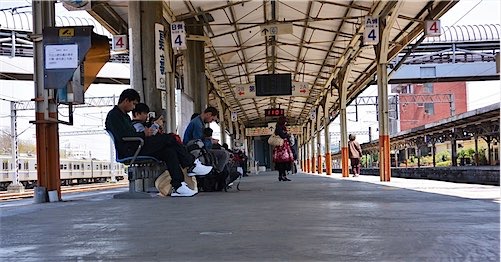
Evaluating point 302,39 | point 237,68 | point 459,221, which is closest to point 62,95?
point 459,221

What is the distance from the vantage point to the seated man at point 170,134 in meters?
6.67

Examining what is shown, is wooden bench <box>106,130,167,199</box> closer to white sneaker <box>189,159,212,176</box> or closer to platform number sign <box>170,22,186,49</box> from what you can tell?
white sneaker <box>189,159,212,176</box>

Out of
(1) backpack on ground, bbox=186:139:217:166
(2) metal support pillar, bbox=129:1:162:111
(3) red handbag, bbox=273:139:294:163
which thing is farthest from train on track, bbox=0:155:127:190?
(1) backpack on ground, bbox=186:139:217:166

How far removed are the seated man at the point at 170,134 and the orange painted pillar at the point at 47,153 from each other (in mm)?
944

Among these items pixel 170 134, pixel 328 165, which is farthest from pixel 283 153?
pixel 328 165

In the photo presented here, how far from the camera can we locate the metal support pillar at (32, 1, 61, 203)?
21.7 feet

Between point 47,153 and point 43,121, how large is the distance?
39 centimetres

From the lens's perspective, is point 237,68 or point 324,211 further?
point 237,68

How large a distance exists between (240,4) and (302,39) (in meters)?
4.41

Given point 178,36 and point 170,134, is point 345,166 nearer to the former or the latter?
point 178,36

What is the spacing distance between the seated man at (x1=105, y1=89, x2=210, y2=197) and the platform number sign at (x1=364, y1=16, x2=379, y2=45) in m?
7.66

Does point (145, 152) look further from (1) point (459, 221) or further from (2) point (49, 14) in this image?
(1) point (459, 221)

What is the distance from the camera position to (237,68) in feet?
71.8

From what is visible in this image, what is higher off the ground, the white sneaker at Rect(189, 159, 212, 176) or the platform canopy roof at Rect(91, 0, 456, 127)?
the platform canopy roof at Rect(91, 0, 456, 127)
